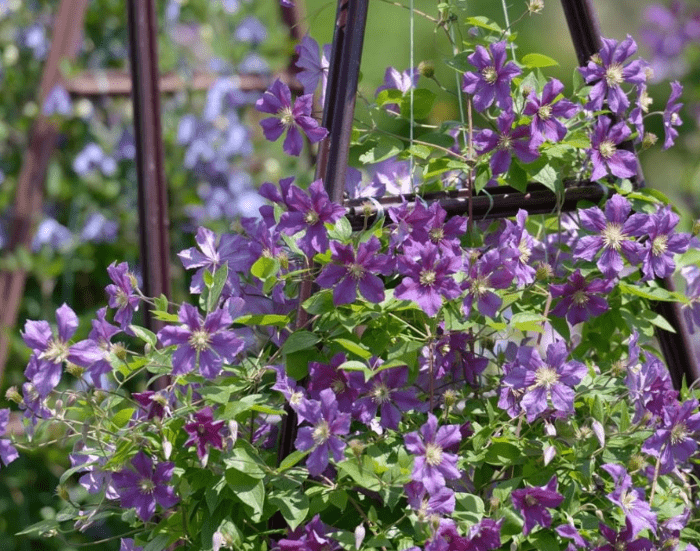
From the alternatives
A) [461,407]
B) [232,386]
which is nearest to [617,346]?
[461,407]

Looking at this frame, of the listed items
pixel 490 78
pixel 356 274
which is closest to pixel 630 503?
pixel 356 274

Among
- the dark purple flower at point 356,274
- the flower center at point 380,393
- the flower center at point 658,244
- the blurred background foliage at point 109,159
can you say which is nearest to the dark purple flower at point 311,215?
the dark purple flower at point 356,274

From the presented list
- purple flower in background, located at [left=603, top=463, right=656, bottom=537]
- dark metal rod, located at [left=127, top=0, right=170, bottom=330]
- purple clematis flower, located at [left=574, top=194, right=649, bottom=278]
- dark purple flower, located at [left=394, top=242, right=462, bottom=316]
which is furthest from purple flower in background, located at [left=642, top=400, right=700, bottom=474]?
dark metal rod, located at [left=127, top=0, right=170, bottom=330]

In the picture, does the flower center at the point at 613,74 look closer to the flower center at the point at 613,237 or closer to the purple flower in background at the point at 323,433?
the flower center at the point at 613,237

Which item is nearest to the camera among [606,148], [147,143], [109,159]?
[606,148]

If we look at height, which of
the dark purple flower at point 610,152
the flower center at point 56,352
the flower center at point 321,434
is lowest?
the flower center at point 321,434

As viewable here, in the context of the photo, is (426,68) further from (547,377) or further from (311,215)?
(547,377)
